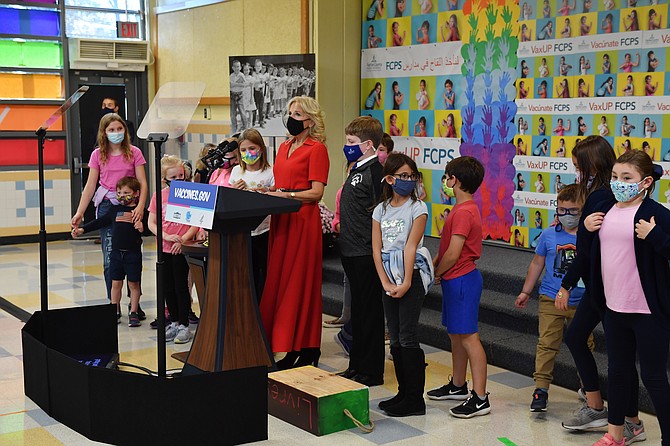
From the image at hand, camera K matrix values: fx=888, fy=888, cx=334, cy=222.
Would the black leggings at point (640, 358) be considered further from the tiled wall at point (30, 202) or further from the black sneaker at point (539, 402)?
the tiled wall at point (30, 202)

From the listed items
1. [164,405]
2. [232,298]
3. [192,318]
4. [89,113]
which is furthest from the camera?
[89,113]

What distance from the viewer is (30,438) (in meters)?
4.19

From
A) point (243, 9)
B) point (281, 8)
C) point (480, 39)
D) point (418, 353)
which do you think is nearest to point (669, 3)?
point (480, 39)

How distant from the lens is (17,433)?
4254 mm

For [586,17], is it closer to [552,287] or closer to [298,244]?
[552,287]

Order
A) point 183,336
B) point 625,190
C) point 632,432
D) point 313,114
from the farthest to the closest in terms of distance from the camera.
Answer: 1. point 183,336
2. point 313,114
3. point 632,432
4. point 625,190

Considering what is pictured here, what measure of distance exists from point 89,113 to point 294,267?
267 inches

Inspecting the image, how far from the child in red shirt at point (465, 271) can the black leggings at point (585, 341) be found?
47cm

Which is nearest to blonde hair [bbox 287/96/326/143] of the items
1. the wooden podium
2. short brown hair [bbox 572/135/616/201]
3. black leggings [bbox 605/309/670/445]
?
the wooden podium

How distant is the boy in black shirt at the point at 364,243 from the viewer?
4.92 meters

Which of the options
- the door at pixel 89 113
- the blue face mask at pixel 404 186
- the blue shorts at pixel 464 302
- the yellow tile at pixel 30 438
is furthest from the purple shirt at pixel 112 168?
the door at pixel 89 113

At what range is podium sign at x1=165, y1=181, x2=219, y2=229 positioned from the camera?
437cm

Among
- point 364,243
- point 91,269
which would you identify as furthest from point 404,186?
point 91,269

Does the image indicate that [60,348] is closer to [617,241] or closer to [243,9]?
[617,241]
